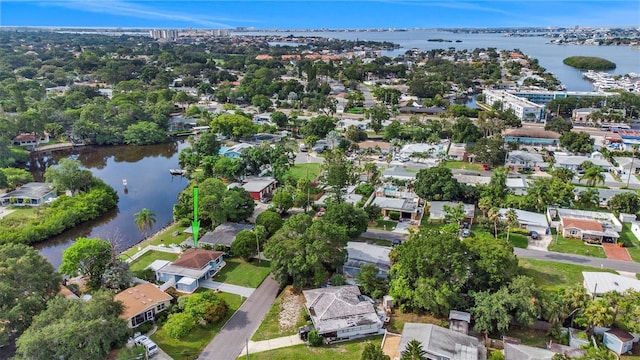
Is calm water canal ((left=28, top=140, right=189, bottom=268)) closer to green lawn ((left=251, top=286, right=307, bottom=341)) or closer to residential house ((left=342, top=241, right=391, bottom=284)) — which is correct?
green lawn ((left=251, top=286, right=307, bottom=341))

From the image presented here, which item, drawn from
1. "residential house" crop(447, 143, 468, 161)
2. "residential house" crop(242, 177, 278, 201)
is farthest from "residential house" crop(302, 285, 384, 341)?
"residential house" crop(447, 143, 468, 161)

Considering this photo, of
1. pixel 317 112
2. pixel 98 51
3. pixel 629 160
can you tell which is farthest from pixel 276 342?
pixel 98 51

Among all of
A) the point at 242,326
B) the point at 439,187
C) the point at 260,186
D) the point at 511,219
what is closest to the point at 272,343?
the point at 242,326

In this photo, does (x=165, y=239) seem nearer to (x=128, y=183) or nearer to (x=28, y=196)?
(x=28, y=196)

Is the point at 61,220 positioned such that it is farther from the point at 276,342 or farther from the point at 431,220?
the point at 431,220

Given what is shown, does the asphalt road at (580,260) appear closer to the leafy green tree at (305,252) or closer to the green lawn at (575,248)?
the green lawn at (575,248)

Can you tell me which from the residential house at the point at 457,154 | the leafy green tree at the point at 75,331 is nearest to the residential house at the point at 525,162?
the residential house at the point at 457,154

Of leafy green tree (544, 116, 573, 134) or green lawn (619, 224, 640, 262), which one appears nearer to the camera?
green lawn (619, 224, 640, 262)
